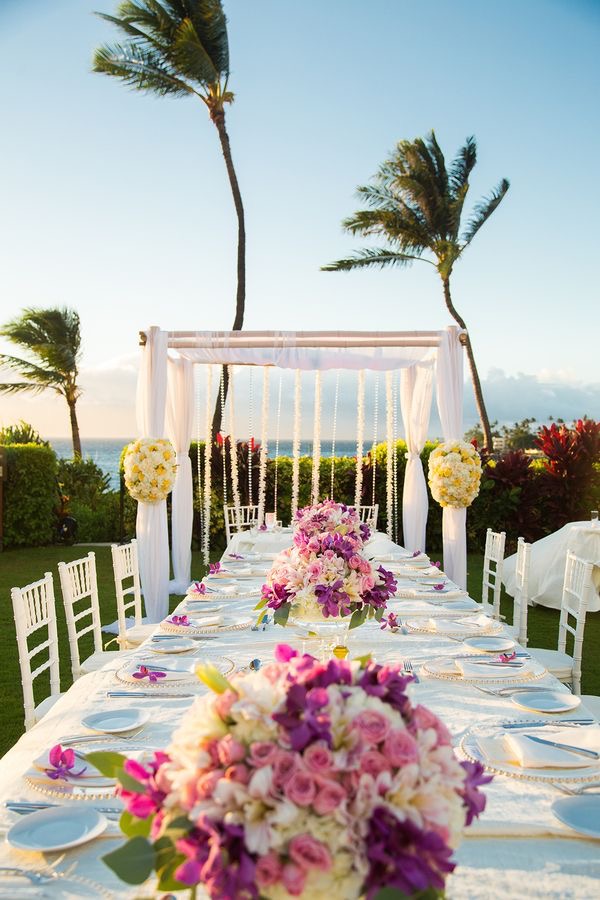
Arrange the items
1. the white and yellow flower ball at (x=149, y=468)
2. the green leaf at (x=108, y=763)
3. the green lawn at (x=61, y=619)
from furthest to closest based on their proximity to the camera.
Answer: the white and yellow flower ball at (x=149, y=468) → the green lawn at (x=61, y=619) → the green leaf at (x=108, y=763)

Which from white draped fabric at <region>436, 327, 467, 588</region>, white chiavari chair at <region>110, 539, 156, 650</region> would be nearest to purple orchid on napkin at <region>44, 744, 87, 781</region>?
white chiavari chair at <region>110, 539, 156, 650</region>

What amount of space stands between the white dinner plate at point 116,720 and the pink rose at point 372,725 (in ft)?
4.09

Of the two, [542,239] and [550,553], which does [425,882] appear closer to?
[550,553]

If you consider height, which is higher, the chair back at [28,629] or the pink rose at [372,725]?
the pink rose at [372,725]

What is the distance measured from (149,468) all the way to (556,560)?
154 inches

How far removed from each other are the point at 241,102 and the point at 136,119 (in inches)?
146

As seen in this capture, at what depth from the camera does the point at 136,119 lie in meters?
11.6

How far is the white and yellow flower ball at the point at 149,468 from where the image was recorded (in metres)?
6.50

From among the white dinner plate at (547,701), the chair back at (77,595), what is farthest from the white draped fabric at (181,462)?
the white dinner plate at (547,701)

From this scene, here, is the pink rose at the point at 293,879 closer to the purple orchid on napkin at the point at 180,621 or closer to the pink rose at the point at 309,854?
the pink rose at the point at 309,854

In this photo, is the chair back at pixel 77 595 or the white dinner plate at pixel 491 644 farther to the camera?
the chair back at pixel 77 595

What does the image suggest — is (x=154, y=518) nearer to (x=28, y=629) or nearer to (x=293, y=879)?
(x=28, y=629)

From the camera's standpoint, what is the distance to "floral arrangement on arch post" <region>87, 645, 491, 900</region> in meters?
0.95

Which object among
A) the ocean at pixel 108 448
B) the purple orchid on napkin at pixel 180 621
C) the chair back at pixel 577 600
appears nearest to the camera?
the purple orchid on napkin at pixel 180 621
